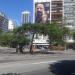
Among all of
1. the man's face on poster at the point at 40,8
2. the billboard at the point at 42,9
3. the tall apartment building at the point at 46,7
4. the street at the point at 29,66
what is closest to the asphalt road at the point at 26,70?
the street at the point at 29,66

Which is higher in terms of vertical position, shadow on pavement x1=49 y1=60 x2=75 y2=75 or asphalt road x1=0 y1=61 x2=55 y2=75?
shadow on pavement x1=49 y1=60 x2=75 y2=75

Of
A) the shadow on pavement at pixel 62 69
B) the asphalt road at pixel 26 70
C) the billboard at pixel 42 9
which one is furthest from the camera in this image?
the billboard at pixel 42 9

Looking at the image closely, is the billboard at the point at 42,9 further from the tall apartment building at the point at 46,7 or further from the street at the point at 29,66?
the street at the point at 29,66

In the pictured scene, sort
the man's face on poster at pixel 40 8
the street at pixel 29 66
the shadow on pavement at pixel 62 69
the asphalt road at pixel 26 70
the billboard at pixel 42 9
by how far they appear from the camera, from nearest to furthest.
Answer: the shadow on pavement at pixel 62 69, the asphalt road at pixel 26 70, the street at pixel 29 66, the billboard at pixel 42 9, the man's face on poster at pixel 40 8

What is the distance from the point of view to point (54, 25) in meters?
56.6

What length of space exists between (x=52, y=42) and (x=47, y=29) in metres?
3.90

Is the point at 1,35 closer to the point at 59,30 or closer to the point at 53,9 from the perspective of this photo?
the point at 59,30

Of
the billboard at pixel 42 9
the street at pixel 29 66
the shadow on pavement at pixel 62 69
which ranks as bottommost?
the street at pixel 29 66

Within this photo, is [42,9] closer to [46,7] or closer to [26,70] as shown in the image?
[46,7]

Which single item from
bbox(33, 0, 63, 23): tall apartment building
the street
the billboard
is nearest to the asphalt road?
the street

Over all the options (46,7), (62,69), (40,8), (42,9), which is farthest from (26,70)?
(46,7)

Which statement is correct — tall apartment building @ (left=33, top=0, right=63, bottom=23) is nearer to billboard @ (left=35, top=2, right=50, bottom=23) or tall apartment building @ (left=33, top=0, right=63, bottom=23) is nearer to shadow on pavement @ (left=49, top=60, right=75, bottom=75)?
billboard @ (left=35, top=2, right=50, bottom=23)

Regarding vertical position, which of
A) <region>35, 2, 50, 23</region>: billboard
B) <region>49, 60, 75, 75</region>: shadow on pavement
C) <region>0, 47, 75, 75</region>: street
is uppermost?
<region>35, 2, 50, 23</region>: billboard

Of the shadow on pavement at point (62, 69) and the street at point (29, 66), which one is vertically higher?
the shadow on pavement at point (62, 69)
